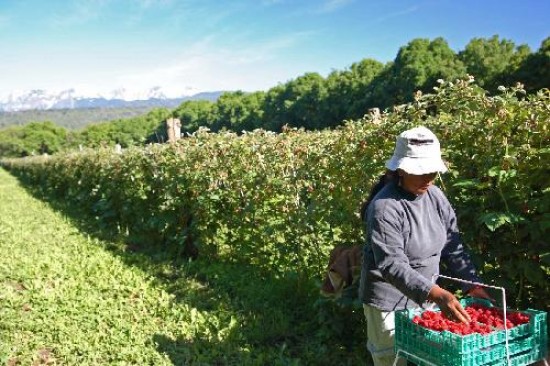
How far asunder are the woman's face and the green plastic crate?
0.62m

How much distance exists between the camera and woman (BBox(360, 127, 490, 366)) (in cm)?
262

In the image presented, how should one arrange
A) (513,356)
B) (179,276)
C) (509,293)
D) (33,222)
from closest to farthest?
(513,356) < (509,293) < (179,276) < (33,222)

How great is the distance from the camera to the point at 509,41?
48.8 m

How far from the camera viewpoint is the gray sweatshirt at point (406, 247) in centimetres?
263

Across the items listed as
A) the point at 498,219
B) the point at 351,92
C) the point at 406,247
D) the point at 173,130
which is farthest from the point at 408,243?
the point at 351,92

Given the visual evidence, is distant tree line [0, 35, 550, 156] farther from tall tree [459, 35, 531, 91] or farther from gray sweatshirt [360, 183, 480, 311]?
gray sweatshirt [360, 183, 480, 311]

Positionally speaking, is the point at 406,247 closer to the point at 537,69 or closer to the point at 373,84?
the point at 537,69

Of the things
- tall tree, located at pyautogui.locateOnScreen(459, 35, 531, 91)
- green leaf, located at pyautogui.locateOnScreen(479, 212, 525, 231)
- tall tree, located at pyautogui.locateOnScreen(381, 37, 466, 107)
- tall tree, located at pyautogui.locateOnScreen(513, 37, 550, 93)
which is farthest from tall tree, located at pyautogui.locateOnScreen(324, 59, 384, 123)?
green leaf, located at pyautogui.locateOnScreen(479, 212, 525, 231)

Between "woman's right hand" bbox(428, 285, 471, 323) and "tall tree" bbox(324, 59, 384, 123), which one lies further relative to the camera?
"tall tree" bbox(324, 59, 384, 123)

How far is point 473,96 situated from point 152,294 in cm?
459

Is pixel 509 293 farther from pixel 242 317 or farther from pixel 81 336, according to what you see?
pixel 81 336

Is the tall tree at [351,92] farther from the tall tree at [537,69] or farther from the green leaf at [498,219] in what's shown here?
the green leaf at [498,219]

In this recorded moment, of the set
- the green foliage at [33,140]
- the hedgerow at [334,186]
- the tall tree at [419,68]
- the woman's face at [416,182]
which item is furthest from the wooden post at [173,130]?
the green foliage at [33,140]

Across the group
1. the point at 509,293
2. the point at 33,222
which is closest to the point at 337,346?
the point at 509,293
